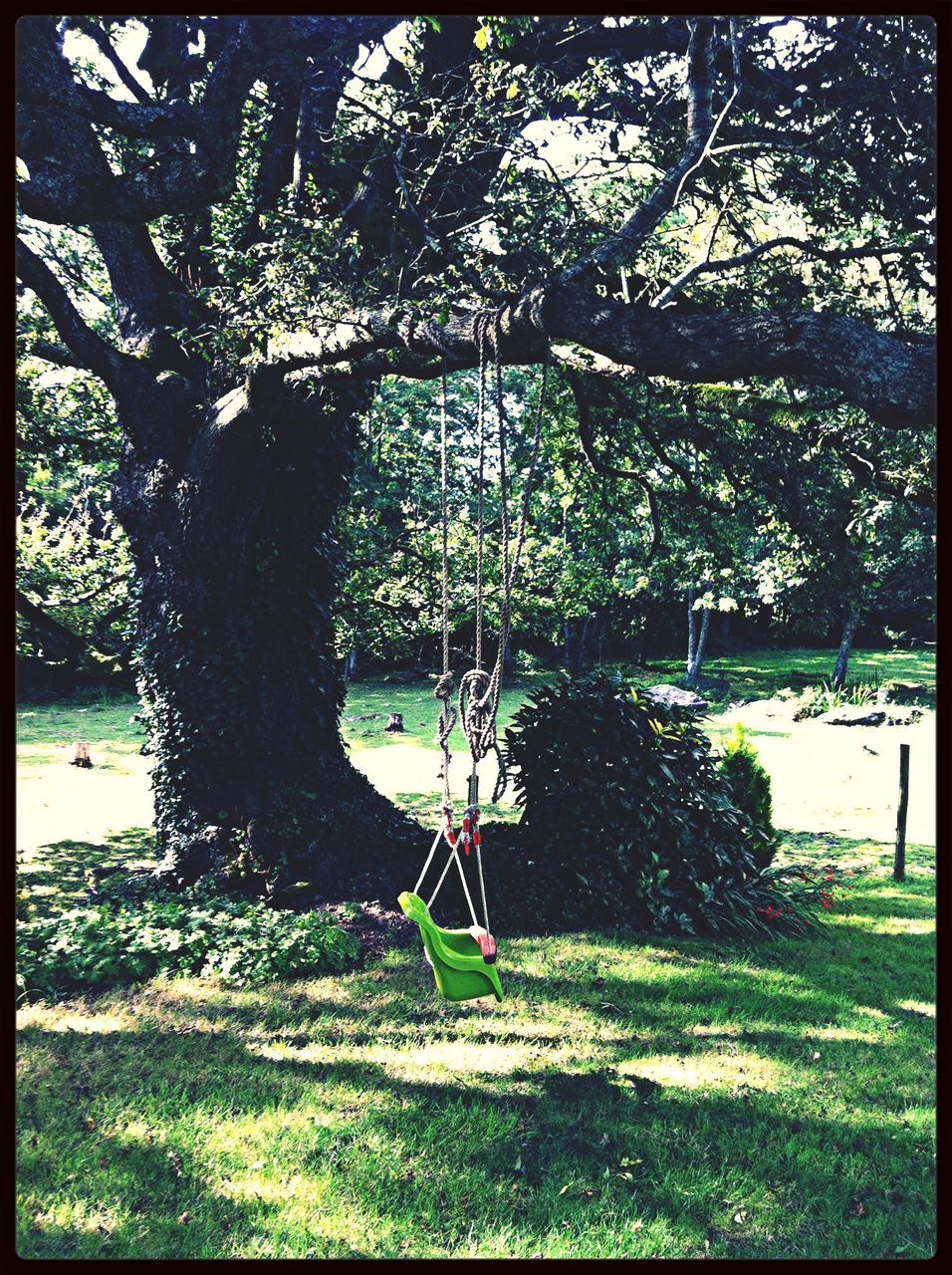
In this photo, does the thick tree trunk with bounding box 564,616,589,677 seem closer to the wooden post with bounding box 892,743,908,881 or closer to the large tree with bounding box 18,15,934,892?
the wooden post with bounding box 892,743,908,881

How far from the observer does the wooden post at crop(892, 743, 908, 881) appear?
9344 millimetres

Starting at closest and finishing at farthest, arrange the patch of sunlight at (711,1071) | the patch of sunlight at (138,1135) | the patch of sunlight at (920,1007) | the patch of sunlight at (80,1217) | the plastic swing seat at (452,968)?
the patch of sunlight at (80,1217) → the patch of sunlight at (138,1135) → the plastic swing seat at (452,968) → the patch of sunlight at (711,1071) → the patch of sunlight at (920,1007)

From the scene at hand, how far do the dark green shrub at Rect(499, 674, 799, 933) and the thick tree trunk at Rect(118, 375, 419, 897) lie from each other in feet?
3.98

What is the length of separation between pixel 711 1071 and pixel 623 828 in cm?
253

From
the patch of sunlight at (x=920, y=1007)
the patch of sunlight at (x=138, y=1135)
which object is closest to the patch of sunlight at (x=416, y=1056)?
the patch of sunlight at (x=138, y=1135)

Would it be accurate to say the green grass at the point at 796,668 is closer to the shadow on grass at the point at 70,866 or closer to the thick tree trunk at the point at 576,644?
the thick tree trunk at the point at 576,644

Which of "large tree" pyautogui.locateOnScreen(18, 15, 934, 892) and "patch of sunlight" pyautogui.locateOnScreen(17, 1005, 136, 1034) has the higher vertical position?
"large tree" pyautogui.locateOnScreen(18, 15, 934, 892)

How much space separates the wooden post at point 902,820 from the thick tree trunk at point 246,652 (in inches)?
197

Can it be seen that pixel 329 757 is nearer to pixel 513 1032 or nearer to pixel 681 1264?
pixel 513 1032

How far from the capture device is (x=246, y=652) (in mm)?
7887

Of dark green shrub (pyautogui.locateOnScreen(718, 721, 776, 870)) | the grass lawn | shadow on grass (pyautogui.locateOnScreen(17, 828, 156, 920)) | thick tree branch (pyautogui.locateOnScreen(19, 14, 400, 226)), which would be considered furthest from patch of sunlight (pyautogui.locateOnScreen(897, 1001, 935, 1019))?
thick tree branch (pyautogui.locateOnScreen(19, 14, 400, 226))

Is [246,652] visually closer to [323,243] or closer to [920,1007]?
[323,243]

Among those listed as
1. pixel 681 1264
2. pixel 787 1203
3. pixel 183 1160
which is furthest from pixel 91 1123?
pixel 787 1203

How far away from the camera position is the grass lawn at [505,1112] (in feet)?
13.3
